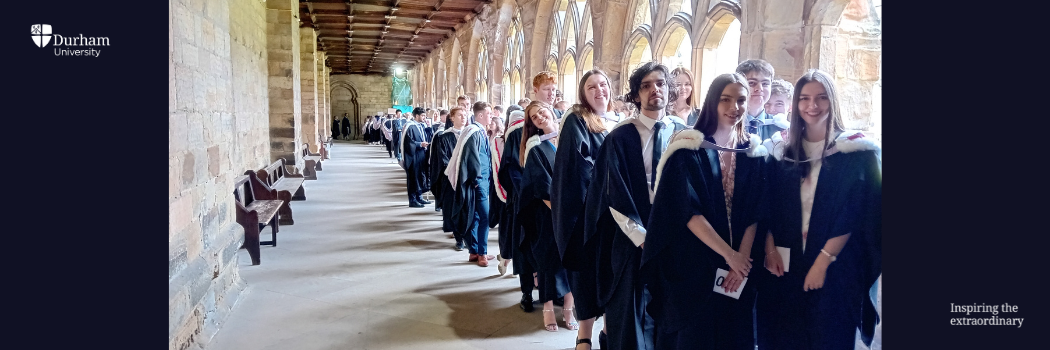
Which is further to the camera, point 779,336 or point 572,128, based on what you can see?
point 572,128

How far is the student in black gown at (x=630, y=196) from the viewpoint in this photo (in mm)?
2373

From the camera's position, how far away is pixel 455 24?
16.1 meters

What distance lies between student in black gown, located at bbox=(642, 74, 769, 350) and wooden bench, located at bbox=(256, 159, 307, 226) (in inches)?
192

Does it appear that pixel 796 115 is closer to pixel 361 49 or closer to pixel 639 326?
pixel 639 326

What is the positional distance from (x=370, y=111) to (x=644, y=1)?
→ 89.1 feet

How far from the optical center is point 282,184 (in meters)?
7.69

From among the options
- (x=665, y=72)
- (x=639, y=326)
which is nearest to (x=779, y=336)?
(x=639, y=326)

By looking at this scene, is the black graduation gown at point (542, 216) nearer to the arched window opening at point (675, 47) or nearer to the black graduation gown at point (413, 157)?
the arched window opening at point (675, 47)

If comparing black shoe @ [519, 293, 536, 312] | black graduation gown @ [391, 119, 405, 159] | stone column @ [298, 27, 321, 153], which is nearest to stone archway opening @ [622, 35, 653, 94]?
black shoe @ [519, 293, 536, 312]

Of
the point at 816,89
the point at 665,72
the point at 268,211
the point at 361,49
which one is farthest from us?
the point at 361,49

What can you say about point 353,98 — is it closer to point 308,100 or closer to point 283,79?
point 308,100

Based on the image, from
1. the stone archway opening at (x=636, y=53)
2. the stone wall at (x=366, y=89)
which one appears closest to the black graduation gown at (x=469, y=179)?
the stone archway opening at (x=636, y=53)

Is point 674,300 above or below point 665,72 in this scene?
below
